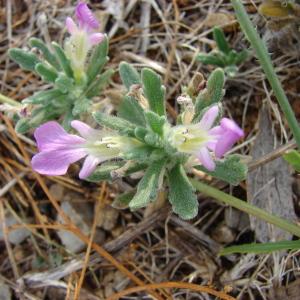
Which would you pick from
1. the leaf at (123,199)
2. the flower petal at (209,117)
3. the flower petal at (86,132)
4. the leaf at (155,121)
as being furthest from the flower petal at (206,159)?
the leaf at (123,199)

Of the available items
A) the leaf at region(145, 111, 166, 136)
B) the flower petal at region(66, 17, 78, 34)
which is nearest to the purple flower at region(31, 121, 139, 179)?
the leaf at region(145, 111, 166, 136)

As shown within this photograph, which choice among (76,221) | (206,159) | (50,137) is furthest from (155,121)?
(76,221)

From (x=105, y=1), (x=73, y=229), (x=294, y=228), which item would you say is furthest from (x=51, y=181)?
(x=294, y=228)

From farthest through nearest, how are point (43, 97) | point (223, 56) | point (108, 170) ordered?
point (223, 56)
point (43, 97)
point (108, 170)

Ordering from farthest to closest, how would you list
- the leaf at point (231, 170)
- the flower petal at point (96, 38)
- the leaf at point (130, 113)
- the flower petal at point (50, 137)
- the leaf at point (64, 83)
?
the leaf at point (64, 83), the flower petal at point (96, 38), the leaf at point (130, 113), the leaf at point (231, 170), the flower petal at point (50, 137)

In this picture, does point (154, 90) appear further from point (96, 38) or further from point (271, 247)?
point (271, 247)

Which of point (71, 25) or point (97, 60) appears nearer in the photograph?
point (71, 25)

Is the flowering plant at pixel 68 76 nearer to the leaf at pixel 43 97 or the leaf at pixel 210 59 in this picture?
the leaf at pixel 43 97
